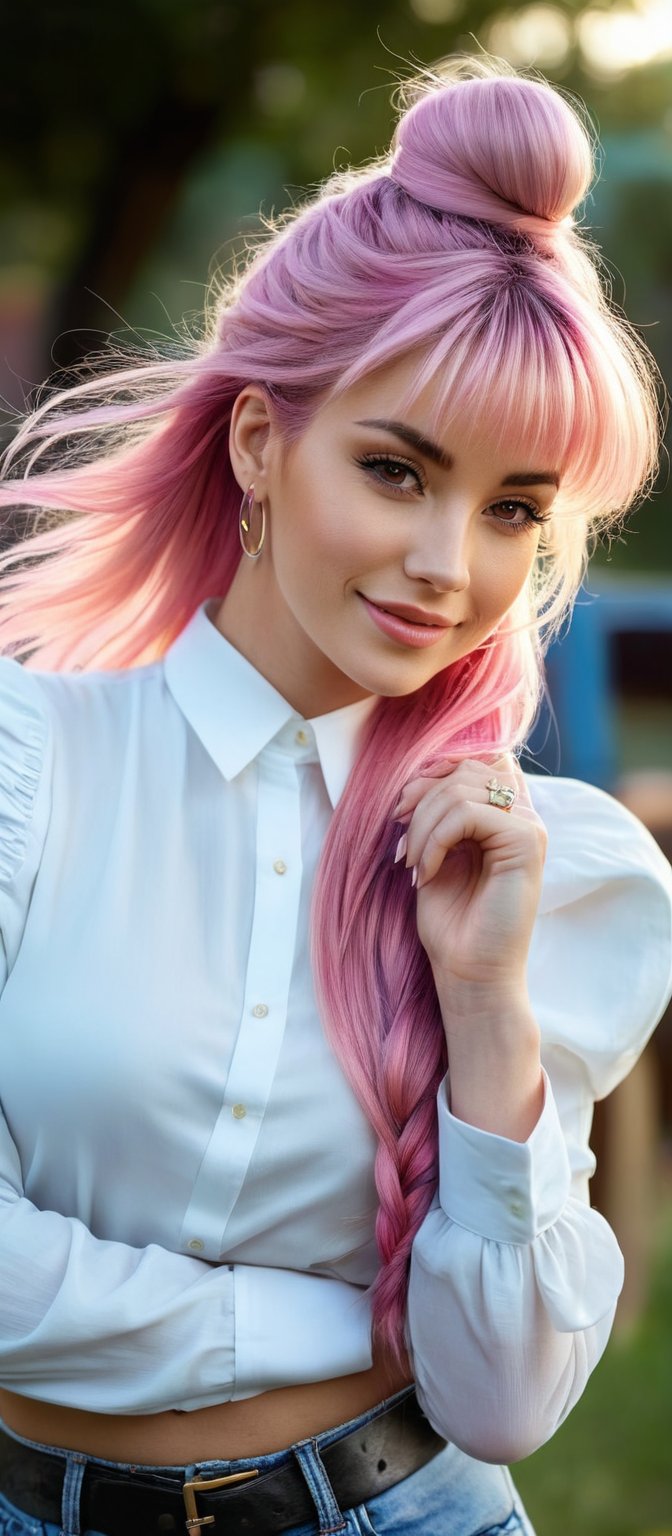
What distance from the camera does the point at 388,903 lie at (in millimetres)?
2006

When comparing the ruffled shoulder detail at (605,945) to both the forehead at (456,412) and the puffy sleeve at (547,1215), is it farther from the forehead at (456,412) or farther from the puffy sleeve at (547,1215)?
the forehead at (456,412)

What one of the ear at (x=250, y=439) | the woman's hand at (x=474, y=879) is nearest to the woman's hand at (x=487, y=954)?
the woman's hand at (x=474, y=879)

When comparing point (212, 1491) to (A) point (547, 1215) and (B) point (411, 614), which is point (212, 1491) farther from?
(B) point (411, 614)

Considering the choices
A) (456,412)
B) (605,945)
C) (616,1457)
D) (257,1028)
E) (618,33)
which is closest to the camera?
(456,412)

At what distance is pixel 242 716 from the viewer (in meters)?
2.04

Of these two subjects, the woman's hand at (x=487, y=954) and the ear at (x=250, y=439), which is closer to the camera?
the woman's hand at (x=487, y=954)

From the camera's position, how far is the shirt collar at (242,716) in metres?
2.03

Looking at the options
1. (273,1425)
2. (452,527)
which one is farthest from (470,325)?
(273,1425)

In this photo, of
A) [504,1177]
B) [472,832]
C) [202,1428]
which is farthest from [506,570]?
[202,1428]

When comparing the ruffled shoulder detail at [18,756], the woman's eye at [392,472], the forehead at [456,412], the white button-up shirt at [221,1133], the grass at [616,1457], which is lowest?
the grass at [616,1457]

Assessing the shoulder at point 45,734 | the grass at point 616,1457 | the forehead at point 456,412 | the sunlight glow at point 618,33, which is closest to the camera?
the forehead at point 456,412

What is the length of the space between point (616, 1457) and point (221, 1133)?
2.79 metres

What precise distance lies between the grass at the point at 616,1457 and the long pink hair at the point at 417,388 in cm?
230

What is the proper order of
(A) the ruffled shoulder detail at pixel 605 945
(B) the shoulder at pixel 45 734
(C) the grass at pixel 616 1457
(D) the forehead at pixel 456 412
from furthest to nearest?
1. (C) the grass at pixel 616 1457
2. (A) the ruffled shoulder detail at pixel 605 945
3. (B) the shoulder at pixel 45 734
4. (D) the forehead at pixel 456 412
